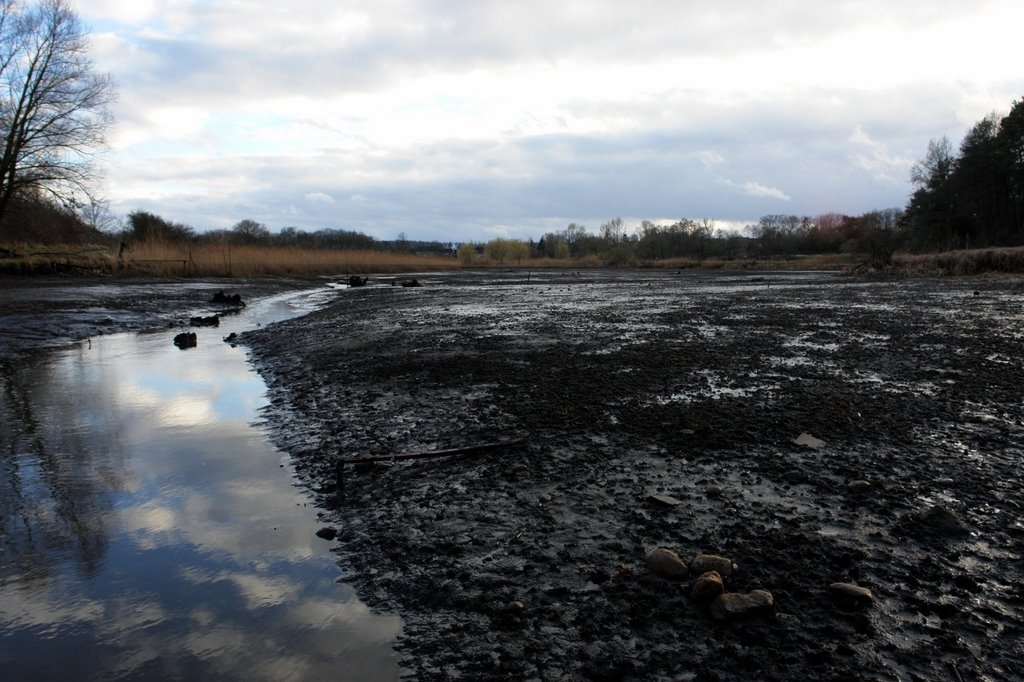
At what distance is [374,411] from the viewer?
6059mm

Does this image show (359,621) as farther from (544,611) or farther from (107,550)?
(107,550)

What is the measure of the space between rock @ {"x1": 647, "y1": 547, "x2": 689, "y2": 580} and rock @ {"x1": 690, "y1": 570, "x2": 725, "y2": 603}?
16cm

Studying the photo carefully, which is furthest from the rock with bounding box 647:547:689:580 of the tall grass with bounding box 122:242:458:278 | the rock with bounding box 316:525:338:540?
the tall grass with bounding box 122:242:458:278

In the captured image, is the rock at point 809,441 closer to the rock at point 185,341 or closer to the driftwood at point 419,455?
the driftwood at point 419,455

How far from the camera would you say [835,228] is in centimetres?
11944

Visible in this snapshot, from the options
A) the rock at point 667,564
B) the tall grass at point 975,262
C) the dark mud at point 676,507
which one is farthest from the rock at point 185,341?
the tall grass at point 975,262

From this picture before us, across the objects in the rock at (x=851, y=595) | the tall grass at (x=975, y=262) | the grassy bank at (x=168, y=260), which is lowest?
the rock at (x=851, y=595)

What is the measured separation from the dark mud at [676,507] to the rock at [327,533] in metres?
0.04

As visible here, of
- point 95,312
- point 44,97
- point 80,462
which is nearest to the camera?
point 80,462

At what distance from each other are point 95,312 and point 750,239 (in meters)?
115

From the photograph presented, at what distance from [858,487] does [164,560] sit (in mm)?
4018

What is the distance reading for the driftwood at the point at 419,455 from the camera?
4.11m

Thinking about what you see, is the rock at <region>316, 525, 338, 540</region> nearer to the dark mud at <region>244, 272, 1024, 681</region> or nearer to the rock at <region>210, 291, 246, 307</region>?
the dark mud at <region>244, 272, 1024, 681</region>

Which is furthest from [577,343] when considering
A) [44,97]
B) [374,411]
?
[44,97]
